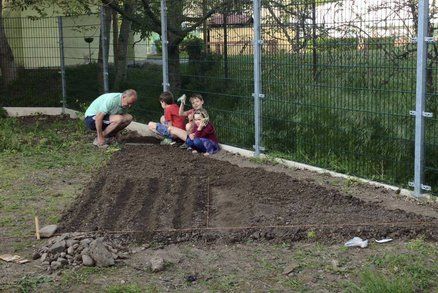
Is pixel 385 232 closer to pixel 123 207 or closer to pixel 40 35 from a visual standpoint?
pixel 123 207

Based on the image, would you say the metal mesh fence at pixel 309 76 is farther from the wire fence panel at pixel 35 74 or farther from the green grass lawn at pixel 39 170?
the wire fence panel at pixel 35 74

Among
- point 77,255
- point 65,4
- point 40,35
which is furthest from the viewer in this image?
point 40,35

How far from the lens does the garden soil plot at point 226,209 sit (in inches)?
227

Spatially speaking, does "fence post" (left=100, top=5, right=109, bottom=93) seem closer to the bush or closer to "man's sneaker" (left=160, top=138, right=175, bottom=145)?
the bush

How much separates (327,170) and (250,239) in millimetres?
2744

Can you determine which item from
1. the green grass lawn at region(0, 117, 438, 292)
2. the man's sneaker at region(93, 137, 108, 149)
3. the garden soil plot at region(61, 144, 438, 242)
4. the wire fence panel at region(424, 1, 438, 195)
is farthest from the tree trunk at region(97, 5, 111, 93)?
the wire fence panel at region(424, 1, 438, 195)

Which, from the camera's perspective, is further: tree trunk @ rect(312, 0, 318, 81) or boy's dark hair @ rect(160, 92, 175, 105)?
boy's dark hair @ rect(160, 92, 175, 105)

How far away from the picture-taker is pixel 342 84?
763cm

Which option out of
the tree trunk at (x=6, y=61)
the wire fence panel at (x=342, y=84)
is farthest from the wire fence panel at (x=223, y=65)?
the tree trunk at (x=6, y=61)

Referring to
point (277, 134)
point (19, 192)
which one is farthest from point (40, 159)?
point (277, 134)

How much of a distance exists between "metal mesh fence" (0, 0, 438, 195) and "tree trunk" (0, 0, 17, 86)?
3886 millimetres

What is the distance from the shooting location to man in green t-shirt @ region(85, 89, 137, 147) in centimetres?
1080

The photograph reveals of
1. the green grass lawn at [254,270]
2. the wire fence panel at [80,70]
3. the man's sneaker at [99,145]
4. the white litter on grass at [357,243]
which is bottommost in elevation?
the green grass lawn at [254,270]

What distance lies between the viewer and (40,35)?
15.2 m
